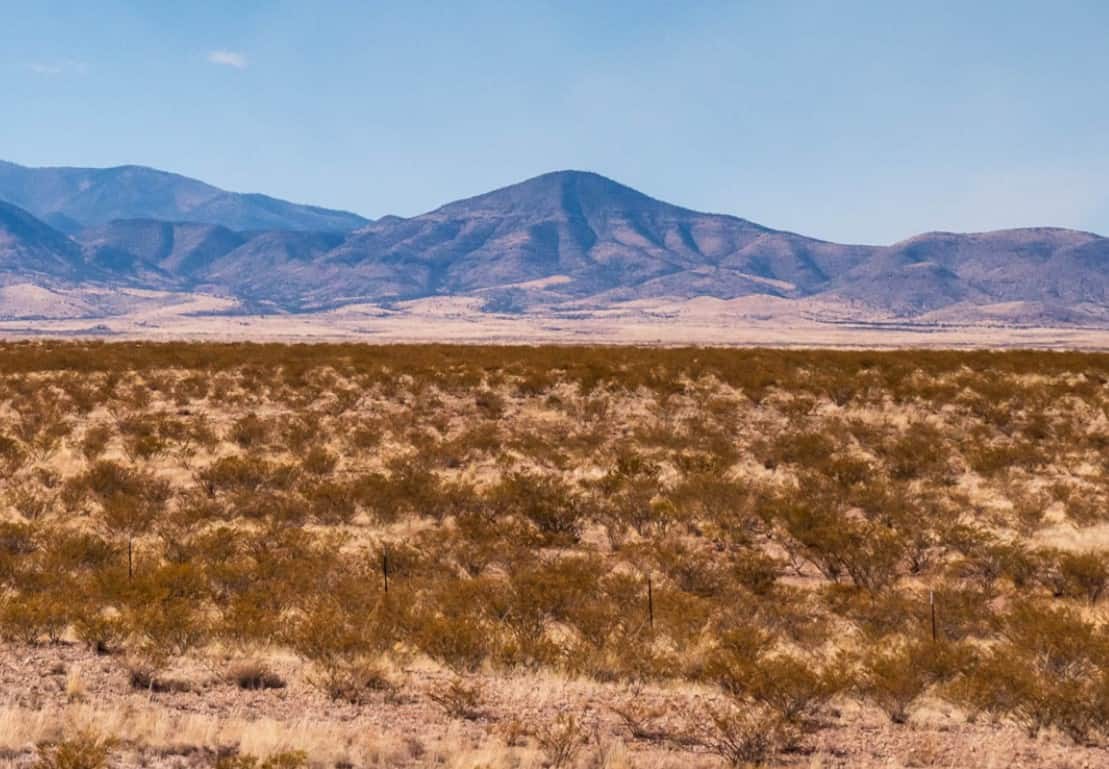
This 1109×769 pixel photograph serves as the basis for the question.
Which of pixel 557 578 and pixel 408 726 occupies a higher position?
pixel 557 578

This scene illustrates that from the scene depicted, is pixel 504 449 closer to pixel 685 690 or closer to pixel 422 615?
pixel 422 615

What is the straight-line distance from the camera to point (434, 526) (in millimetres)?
16812

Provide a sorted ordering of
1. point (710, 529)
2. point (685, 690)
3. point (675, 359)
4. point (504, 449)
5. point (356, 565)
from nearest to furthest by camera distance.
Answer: point (685, 690) < point (356, 565) < point (710, 529) < point (504, 449) < point (675, 359)

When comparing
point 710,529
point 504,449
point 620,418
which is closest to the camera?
point 710,529

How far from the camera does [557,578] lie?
488 inches

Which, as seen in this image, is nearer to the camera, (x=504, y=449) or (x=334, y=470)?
(x=334, y=470)

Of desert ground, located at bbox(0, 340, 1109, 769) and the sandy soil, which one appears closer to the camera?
the sandy soil

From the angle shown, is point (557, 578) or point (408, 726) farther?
point (557, 578)

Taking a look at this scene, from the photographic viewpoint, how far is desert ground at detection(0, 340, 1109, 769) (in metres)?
8.36

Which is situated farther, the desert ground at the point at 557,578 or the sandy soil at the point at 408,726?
the desert ground at the point at 557,578

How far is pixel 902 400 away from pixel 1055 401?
3.94 metres

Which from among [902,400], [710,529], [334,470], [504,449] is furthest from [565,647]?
[902,400]

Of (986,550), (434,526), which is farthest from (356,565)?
(986,550)

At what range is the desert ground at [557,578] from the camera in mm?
8359
